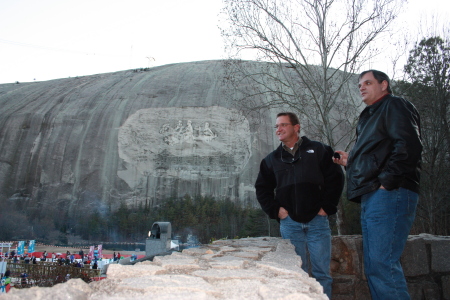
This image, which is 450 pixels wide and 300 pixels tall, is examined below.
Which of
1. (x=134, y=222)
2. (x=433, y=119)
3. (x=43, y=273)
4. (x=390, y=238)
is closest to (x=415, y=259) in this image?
(x=390, y=238)

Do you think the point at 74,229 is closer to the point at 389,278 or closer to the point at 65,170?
the point at 65,170

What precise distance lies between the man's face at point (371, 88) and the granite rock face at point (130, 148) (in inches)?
617

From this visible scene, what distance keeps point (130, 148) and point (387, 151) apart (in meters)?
18.3

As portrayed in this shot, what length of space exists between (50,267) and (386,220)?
1068cm

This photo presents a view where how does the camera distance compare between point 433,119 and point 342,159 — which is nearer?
point 342,159

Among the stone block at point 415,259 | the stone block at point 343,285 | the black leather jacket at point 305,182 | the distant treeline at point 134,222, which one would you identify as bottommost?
the distant treeline at point 134,222

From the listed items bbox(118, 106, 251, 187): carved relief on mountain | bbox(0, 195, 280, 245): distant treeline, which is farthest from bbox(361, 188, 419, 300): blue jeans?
bbox(118, 106, 251, 187): carved relief on mountain

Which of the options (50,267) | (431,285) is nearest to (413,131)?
(431,285)

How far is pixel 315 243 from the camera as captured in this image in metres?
2.38

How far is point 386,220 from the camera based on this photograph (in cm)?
178

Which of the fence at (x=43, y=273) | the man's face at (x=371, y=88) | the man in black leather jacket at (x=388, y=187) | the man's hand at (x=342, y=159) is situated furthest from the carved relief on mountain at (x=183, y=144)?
the man in black leather jacket at (x=388, y=187)

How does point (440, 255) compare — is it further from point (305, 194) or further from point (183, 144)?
point (183, 144)

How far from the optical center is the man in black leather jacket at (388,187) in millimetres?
1747

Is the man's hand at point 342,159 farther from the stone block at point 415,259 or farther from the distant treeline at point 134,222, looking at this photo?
the distant treeline at point 134,222
